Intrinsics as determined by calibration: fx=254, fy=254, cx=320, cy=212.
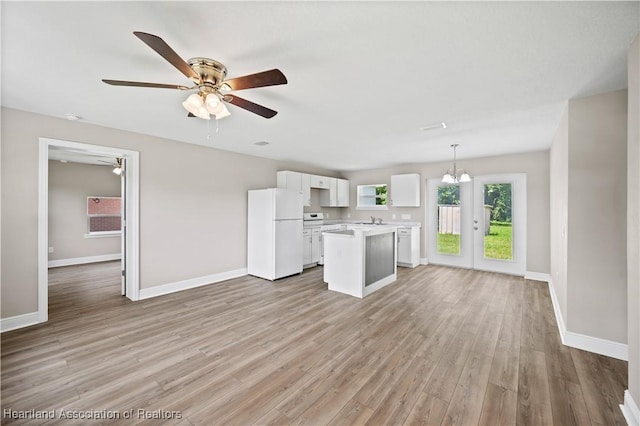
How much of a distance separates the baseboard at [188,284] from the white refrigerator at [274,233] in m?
0.33

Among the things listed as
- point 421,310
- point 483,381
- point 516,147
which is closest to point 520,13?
point 483,381

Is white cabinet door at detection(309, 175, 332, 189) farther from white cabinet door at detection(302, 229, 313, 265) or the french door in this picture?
the french door

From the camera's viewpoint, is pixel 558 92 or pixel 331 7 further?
pixel 558 92

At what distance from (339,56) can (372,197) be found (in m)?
5.79

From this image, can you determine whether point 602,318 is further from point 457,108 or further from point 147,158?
point 147,158

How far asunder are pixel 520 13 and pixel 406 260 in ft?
16.9

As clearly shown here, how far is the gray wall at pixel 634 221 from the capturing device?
162 centimetres

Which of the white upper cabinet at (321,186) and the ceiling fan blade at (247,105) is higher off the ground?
the ceiling fan blade at (247,105)

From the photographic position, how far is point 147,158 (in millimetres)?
3957

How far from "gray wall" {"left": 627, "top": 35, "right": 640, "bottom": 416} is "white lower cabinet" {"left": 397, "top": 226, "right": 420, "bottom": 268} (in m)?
4.18

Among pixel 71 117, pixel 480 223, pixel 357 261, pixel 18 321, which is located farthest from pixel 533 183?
pixel 18 321

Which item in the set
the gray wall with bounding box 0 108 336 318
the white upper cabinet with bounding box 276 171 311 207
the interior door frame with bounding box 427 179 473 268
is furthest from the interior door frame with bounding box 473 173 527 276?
the gray wall with bounding box 0 108 336 318

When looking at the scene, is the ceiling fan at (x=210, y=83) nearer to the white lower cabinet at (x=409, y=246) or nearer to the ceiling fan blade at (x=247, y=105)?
the ceiling fan blade at (x=247, y=105)

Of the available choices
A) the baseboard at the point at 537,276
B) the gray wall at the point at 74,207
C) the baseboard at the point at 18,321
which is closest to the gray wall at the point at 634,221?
the baseboard at the point at 537,276
